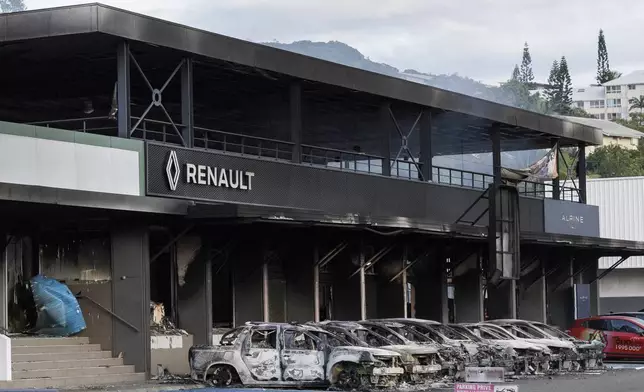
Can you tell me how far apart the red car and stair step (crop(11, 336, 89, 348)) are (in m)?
17.1

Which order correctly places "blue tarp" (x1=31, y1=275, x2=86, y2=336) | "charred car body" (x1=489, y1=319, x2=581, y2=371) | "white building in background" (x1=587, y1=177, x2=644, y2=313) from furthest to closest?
1. "white building in background" (x1=587, y1=177, x2=644, y2=313)
2. "charred car body" (x1=489, y1=319, x2=581, y2=371)
3. "blue tarp" (x1=31, y1=275, x2=86, y2=336)

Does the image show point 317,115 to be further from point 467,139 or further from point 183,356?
point 183,356

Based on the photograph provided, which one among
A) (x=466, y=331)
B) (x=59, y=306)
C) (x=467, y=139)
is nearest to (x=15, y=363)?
(x=59, y=306)

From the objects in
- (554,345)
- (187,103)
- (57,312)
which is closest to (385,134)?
(554,345)

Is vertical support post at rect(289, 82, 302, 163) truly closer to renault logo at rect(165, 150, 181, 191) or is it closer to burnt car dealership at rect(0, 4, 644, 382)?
burnt car dealership at rect(0, 4, 644, 382)

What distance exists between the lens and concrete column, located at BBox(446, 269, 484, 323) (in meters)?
40.8

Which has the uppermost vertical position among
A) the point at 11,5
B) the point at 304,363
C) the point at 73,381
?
the point at 11,5

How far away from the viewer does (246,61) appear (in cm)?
3048

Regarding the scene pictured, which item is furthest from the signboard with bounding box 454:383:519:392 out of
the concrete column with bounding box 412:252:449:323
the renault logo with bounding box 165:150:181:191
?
the concrete column with bounding box 412:252:449:323

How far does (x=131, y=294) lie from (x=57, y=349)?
2129 mm

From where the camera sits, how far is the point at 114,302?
27688 millimetres

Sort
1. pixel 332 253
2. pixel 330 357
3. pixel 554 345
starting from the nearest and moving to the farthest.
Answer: pixel 330 357
pixel 554 345
pixel 332 253

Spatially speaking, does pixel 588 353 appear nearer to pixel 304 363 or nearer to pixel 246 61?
pixel 304 363

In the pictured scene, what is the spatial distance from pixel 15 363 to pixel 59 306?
3256 millimetres
